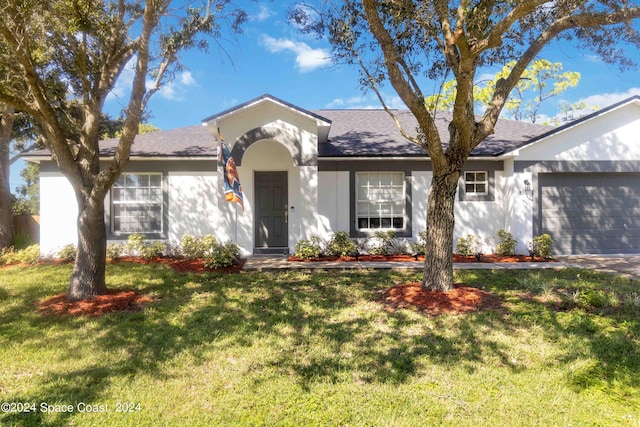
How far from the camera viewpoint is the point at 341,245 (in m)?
10.5

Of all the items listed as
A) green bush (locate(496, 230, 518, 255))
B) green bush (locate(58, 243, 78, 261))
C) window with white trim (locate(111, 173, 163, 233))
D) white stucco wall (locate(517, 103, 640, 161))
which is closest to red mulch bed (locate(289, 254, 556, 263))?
green bush (locate(496, 230, 518, 255))

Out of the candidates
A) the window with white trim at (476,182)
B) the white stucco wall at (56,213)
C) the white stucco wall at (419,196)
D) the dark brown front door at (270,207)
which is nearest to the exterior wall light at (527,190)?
the window with white trim at (476,182)

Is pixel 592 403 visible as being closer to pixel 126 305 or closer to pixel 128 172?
pixel 126 305

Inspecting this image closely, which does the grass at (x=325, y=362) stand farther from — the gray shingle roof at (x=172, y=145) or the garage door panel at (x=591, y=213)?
the gray shingle roof at (x=172, y=145)

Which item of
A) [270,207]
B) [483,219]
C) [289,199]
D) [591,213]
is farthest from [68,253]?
[591,213]

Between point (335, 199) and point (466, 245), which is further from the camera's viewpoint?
point (335, 199)

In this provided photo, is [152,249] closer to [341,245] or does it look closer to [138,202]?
[138,202]

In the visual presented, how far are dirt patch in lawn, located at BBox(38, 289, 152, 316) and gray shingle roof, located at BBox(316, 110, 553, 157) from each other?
6.59 metres

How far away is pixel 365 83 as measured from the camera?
677 cm

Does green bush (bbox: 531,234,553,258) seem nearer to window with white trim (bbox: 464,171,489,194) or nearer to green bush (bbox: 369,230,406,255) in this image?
window with white trim (bbox: 464,171,489,194)

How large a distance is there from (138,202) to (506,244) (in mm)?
11533

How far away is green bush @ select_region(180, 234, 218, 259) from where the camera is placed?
995 centimetres

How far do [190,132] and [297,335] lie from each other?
10.6m

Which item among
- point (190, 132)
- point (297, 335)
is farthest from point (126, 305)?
point (190, 132)
